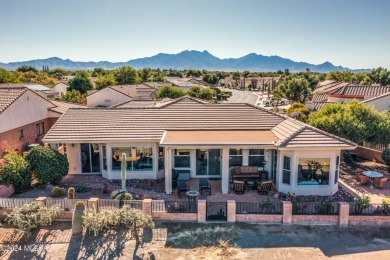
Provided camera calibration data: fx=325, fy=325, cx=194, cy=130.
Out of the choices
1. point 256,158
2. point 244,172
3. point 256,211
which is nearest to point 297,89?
point 256,158

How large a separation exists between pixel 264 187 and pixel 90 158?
13.5 m

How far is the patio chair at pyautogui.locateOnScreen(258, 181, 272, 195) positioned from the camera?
2112cm

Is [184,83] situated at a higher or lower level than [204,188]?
higher

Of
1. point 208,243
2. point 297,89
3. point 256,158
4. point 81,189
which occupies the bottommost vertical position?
point 208,243

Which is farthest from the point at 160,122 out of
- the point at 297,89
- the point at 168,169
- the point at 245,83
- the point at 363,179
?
the point at 245,83

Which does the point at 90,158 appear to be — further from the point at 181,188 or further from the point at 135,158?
the point at 181,188

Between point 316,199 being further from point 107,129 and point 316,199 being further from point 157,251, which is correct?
point 107,129

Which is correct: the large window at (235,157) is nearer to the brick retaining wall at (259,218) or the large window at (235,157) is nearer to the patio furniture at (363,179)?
the brick retaining wall at (259,218)

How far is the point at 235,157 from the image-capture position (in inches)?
942

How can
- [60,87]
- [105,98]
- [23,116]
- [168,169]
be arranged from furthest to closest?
[60,87]
[105,98]
[23,116]
[168,169]

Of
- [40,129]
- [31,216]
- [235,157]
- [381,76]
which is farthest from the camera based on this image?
[381,76]

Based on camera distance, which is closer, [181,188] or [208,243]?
[208,243]

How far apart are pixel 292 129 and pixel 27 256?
17.3m

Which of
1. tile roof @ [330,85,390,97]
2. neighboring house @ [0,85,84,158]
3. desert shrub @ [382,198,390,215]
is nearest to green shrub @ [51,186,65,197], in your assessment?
neighboring house @ [0,85,84,158]
